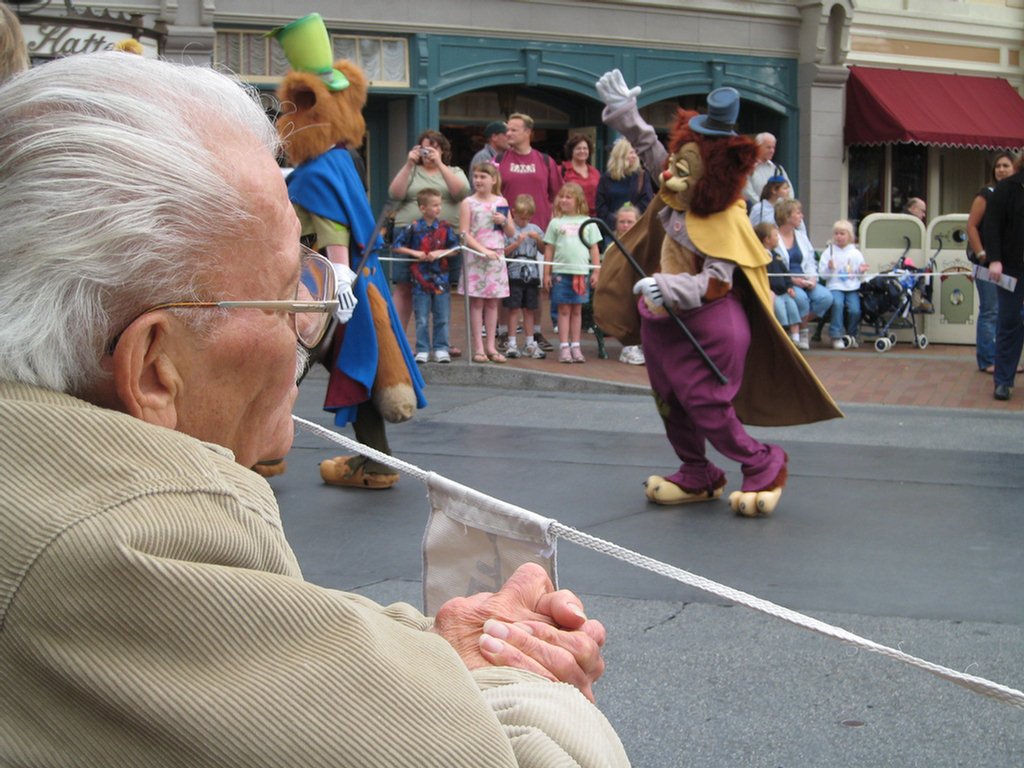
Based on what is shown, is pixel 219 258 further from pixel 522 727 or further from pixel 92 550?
pixel 522 727

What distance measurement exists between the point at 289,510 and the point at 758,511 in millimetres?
2252

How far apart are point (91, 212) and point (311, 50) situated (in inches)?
184

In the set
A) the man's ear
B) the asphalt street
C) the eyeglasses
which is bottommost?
the asphalt street

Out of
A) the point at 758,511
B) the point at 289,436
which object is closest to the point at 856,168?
the point at 758,511

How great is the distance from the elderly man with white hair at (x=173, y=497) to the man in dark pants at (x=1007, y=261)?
8.45 meters

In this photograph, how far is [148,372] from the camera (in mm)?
1265

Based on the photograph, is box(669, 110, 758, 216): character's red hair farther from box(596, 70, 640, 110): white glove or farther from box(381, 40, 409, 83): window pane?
box(381, 40, 409, 83): window pane

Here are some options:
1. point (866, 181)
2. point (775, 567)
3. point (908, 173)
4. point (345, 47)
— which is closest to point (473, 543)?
point (775, 567)

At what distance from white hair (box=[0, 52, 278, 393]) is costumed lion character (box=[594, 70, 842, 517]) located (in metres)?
4.35

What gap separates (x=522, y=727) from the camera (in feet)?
4.26

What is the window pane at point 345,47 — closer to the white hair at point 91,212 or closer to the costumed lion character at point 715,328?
the costumed lion character at point 715,328

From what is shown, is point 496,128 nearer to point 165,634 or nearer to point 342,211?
point 342,211

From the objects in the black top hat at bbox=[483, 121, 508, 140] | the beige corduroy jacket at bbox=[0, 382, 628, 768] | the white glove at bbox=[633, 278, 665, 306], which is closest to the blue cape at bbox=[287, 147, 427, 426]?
the white glove at bbox=[633, 278, 665, 306]

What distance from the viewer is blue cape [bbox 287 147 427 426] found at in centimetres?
554
